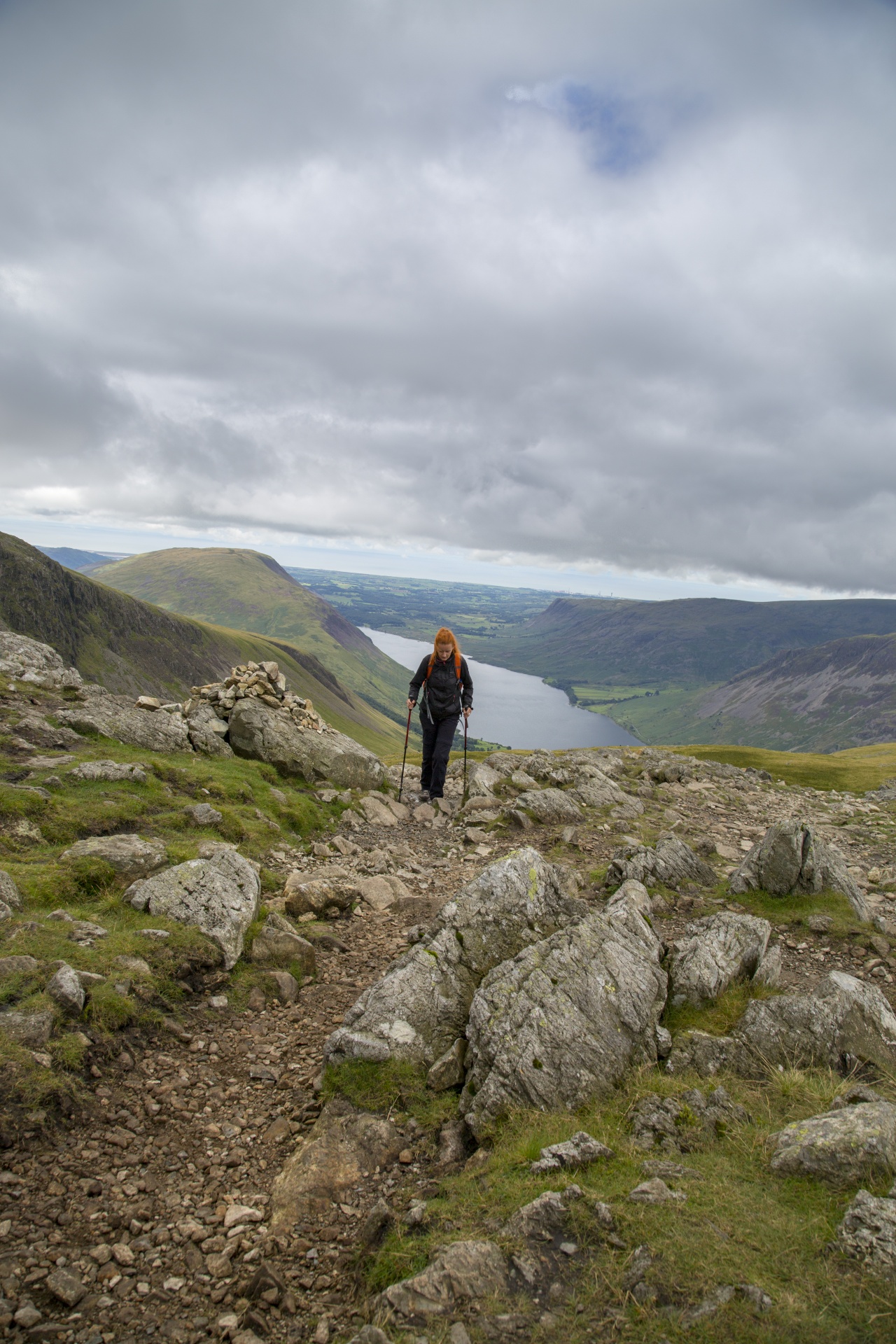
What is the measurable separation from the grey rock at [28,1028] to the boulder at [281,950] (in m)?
3.24

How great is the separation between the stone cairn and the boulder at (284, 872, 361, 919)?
9.56 metres

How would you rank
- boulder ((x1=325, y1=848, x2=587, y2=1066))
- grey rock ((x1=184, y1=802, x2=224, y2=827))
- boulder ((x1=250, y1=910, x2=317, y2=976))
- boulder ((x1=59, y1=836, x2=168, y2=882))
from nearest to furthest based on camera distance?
boulder ((x1=325, y1=848, x2=587, y2=1066)) → boulder ((x1=250, y1=910, x2=317, y2=976)) → boulder ((x1=59, y1=836, x2=168, y2=882)) → grey rock ((x1=184, y1=802, x2=224, y2=827))

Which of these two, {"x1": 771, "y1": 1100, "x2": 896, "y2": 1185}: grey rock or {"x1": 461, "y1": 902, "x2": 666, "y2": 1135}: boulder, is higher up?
{"x1": 771, "y1": 1100, "x2": 896, "y2": 1185}: grey rock

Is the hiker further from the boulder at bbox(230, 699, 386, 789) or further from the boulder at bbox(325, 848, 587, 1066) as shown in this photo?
the boulder at bbox(325, 848, 587, 1066)

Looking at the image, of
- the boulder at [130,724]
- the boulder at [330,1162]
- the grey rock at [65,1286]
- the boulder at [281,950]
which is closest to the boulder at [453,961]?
the boulder at [330,1162]

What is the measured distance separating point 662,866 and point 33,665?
19684 mm

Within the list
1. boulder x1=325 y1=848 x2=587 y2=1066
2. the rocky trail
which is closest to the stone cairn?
the rocky trail

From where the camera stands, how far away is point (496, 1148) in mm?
6082

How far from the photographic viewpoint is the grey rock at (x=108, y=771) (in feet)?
42.1

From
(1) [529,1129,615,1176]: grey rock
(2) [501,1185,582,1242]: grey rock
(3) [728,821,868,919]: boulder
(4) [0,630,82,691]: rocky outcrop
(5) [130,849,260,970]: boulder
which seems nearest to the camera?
(2) [501,1185,582,1242]: grey rock

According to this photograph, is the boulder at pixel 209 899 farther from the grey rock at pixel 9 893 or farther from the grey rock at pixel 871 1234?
the grey rock at pixel 871 1234

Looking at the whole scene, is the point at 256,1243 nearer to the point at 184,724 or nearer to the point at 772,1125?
the point at 772,1125

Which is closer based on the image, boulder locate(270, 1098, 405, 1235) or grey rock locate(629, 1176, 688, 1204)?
grey rock locate(629, 1176, 688, 1204)

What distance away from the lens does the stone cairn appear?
67.4ft
